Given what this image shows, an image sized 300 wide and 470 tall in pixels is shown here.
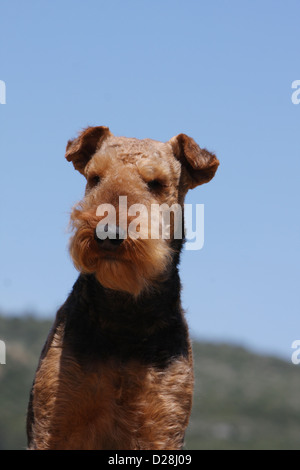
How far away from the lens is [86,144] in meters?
7.18

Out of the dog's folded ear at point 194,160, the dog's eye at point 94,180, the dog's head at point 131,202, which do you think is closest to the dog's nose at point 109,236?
the dog's head at point 131,202

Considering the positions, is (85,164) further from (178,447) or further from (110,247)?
(178,447)

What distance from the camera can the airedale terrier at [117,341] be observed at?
6.06 metres

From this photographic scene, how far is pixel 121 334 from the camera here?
636 centimetres

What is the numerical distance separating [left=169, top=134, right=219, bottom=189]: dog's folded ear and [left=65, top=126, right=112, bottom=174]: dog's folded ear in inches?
24.2

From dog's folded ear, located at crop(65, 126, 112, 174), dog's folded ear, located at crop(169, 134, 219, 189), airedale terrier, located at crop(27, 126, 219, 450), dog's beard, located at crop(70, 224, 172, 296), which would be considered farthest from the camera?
dog's folded ear, located at crop(65, 126, 112, 174)

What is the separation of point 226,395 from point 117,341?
36.8m

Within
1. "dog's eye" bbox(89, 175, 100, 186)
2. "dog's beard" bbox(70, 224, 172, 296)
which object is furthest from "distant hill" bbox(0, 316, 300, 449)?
"dog's beard" bbox(70, 224, 172, 296)

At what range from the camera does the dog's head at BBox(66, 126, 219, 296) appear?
235 inches

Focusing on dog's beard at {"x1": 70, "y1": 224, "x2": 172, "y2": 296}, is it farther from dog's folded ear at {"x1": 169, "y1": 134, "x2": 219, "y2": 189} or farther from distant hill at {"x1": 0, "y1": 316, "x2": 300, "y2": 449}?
distant hill at {"x1": 0, "y1": 316, "x2": 300, "y2": 449}

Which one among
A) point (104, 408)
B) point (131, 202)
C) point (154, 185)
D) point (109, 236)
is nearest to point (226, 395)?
point (154, 185)

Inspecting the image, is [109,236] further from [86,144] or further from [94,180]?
[86,144]

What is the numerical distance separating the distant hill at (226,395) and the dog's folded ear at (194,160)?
27.4 m
